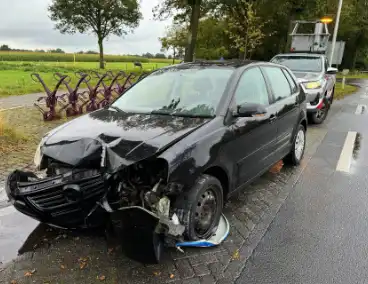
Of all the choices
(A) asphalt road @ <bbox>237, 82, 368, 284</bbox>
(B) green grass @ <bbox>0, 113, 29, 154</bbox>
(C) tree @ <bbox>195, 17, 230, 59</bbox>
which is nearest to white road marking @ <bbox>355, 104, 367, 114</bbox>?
(A) asphalt road @ <bbox>237, 82, 368, 284</bbox>

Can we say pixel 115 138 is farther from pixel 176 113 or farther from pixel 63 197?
pixel 176 113

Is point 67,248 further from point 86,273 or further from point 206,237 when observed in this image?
point 206,237

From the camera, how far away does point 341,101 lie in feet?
47.5

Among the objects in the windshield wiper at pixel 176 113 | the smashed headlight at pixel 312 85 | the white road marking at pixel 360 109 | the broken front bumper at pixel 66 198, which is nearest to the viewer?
the broken front bumper at pixel 66 198

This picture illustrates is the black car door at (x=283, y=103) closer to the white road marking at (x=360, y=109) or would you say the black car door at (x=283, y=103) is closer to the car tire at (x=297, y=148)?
the car tire at (x=297, y=148)

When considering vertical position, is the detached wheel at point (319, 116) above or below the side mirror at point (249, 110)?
below

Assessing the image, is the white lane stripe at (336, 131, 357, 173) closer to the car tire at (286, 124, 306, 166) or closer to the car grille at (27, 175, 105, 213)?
the car tire at (286, 124, 306, 166)

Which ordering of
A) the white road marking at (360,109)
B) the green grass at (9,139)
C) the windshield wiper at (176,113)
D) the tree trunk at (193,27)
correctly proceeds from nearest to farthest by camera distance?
the windshield wiper at (176,113) < the green grass at (9,139) < the white road marking at (360,109) < the tree trunk at (193,27)

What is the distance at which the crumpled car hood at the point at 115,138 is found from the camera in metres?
2.79

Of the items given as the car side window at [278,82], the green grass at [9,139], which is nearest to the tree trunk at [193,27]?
the green grass at [9,139]

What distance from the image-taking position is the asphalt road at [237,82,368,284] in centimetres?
294

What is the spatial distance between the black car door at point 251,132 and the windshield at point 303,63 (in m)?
6.57

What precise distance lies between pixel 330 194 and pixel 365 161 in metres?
1.96

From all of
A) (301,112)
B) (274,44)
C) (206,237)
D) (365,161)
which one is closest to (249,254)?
(206,237)
